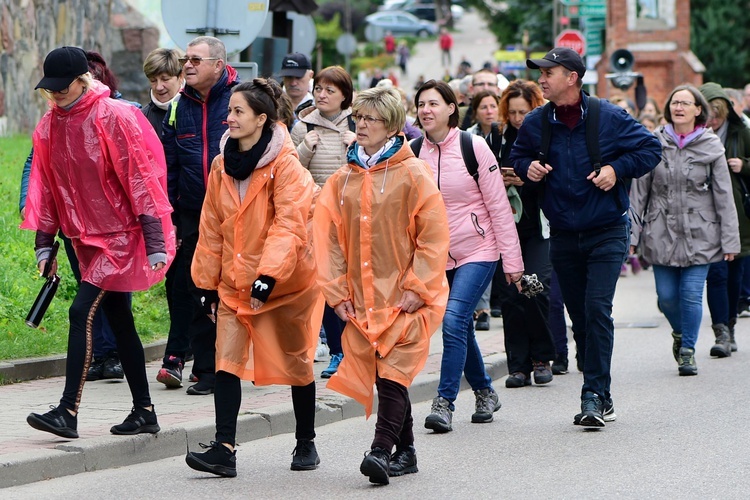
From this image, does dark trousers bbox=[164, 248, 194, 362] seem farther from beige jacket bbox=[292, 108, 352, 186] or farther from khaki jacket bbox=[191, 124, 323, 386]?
khaki jacket bbox=[191, 124, 323, 386]

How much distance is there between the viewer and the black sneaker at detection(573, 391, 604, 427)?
26.7 ft

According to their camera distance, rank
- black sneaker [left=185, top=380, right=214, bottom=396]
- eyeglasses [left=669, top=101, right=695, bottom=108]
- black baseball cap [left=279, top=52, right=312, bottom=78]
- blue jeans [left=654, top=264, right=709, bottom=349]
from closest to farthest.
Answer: black sneaker [left=185, top=380, right=214, bottom=396] < eyeglasses [left=669, top=101, right=695, bottom=108] < blue jeans [left=654, top=264, right=709, bottom=349] < black baseball cap [left=279, top=52, right=312, bottom=78]

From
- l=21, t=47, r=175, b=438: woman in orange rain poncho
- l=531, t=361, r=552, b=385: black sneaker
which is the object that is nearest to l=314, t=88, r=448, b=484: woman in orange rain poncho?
l=21, t=47, r=175, b=438: woman in orange rain poncho

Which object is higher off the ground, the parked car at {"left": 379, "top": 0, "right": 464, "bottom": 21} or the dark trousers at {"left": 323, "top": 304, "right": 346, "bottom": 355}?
the dark trousers at {"left": 323, "top": 304, "right": 346, "bottom": 355}

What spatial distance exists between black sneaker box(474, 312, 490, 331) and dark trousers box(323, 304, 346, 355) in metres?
3.01

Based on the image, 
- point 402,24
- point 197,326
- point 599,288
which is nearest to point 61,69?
point 197,326

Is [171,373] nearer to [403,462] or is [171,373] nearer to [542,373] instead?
[403,462]

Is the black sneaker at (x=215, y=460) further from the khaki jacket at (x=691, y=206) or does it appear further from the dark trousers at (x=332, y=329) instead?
the khaki jacket at (x=691, y=206)

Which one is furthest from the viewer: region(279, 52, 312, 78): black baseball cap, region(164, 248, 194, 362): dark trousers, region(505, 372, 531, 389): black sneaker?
region(279, 52, 312, 78): black baseball cap

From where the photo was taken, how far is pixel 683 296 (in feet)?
34.8

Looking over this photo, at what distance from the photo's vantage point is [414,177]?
6.85 meters

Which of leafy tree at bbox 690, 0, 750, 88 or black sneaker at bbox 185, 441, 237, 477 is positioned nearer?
black sneaker at bbox 185, 441, 237, 477

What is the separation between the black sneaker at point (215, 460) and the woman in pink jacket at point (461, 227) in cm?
168

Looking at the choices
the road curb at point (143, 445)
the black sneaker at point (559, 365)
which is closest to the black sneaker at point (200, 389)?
the road curb at point (143, 445)
